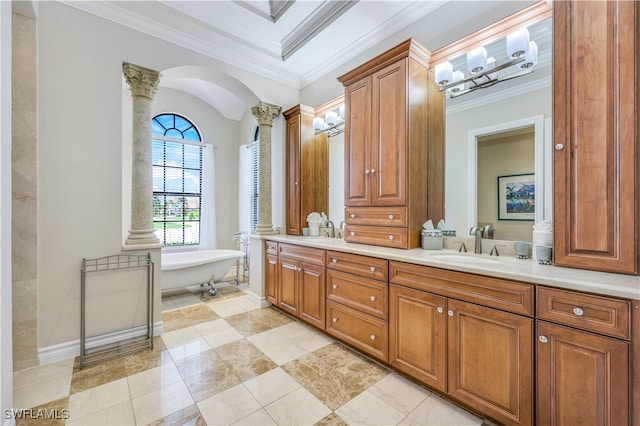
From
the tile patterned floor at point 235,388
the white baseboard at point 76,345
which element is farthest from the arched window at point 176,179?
the tile patterned floor at point 235,388

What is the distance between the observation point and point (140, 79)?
2.68 meters

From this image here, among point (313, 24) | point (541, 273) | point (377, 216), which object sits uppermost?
point (313, 24)

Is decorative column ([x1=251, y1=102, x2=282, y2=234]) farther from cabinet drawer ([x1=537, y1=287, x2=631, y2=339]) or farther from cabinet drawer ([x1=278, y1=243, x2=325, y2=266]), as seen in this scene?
cabinet drawer ([x1=537, y1=287, x2=631, y2=339])

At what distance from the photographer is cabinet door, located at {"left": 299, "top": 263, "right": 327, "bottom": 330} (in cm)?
264

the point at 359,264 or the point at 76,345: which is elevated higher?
the point at 359,264

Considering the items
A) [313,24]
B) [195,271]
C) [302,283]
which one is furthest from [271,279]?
[313,24]

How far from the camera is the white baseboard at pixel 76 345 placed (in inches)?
88.1

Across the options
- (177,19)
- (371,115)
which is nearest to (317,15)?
(371,115)

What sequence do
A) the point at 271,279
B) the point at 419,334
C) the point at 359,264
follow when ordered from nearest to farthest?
the point at 419,334
the point at 359,264
the point at 271,279

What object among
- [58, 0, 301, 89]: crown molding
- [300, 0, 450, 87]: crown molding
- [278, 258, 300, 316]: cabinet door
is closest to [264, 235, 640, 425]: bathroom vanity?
[278, 258, 300, 316]: cabinet door

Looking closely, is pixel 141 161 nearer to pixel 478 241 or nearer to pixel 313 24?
pixel 313 24

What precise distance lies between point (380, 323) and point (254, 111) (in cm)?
307

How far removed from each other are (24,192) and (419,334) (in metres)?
3.14

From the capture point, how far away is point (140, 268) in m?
2.69
